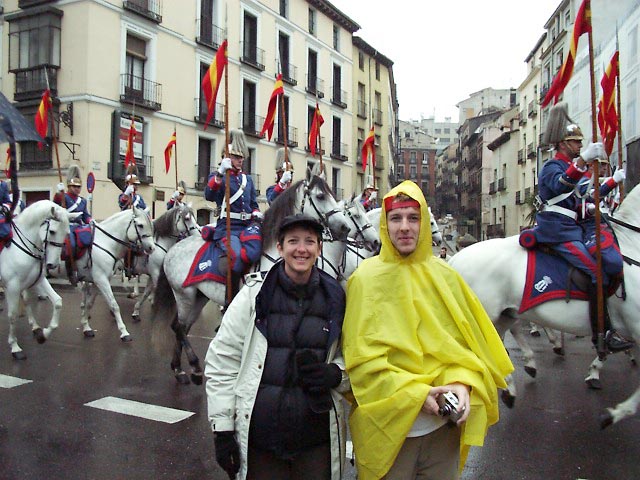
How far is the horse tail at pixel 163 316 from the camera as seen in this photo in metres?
6.61

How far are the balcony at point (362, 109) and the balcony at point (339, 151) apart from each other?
143 inches

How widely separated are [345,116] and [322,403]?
119 feet

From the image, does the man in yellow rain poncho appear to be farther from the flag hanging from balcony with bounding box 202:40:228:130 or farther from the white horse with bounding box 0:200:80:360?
the white horse with bounding box 0:200:80:360

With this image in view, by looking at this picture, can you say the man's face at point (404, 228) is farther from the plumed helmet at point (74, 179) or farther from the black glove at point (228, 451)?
the plumed helmet at point (74, 179)

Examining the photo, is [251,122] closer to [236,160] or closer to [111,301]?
[111,301]

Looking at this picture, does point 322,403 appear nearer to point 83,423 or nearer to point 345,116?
point 83,423

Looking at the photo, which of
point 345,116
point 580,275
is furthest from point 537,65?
point 580,275

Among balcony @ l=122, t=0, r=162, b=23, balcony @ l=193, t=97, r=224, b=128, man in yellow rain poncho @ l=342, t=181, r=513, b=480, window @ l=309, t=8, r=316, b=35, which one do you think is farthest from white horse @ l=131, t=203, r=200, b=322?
window @ l=309, t=8, r=316, b=35

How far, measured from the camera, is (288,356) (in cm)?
247

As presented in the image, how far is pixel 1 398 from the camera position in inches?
224

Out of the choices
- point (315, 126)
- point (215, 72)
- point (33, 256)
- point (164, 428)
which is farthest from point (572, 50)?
point (33, 256)

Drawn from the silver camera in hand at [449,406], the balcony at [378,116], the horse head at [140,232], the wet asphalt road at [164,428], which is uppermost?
the balcony at [378,116]

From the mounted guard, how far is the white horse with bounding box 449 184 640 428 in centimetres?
12

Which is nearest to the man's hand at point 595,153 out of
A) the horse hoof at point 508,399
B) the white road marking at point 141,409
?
the horse hoof at point 508,399
